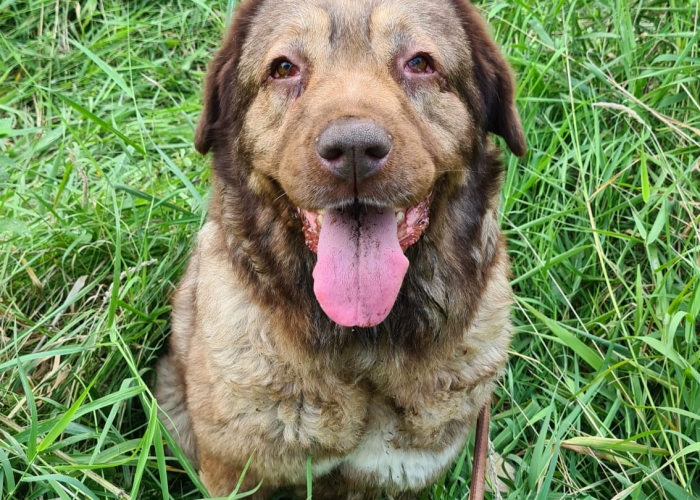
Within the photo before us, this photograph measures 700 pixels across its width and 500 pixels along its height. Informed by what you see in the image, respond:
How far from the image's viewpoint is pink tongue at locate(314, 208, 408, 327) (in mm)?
2443

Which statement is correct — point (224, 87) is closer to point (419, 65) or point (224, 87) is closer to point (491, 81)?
point (419, 65)

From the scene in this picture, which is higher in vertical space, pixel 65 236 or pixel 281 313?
pixel 281 313

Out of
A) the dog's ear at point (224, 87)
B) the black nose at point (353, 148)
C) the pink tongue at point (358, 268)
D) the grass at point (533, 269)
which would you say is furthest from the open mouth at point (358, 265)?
the grass at point (533, 269)

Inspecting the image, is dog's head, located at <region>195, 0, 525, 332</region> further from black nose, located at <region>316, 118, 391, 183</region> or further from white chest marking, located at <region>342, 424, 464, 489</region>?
white chest marking, located at <region>342, 424, 464, 489</region>

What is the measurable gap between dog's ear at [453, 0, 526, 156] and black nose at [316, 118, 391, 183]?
0.79 m

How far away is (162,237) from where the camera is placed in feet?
12.6

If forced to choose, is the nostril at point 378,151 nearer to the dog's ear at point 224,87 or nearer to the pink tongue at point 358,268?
the pink tongue at point 358,268

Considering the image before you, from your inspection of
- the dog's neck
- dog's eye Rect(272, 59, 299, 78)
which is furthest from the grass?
dog's eye Rect(272, 59, 299, 78)

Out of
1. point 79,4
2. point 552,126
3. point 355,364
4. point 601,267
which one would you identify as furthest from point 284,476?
point 79,4

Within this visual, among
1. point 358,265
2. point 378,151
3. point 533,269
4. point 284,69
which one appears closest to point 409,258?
point 358,265

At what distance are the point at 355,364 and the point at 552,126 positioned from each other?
1.87 metres

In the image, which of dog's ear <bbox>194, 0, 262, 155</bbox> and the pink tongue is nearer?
the pink tongue

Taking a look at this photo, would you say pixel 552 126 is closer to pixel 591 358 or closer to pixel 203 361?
pixel 591 358

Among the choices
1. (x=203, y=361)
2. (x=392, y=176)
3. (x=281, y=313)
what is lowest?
(x=203, y=361)
